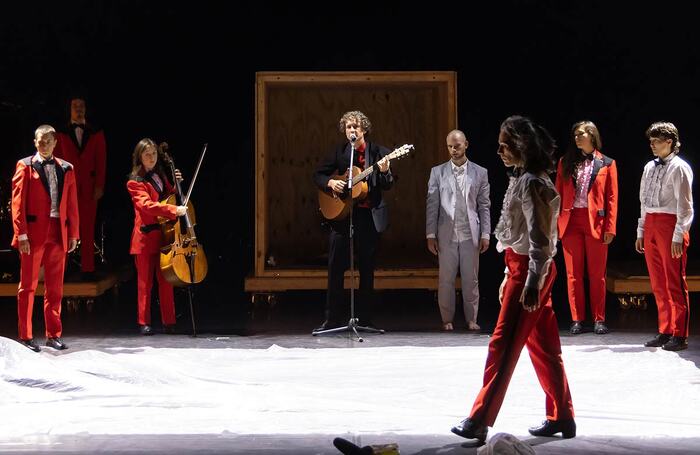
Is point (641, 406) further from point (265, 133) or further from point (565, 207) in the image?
point (265, 133)

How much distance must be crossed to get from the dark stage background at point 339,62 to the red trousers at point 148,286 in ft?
5.71

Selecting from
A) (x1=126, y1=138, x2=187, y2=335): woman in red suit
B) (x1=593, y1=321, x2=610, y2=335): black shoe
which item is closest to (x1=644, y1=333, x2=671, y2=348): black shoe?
(x1=593, y1=321, x2=610, y2=335): black shoe

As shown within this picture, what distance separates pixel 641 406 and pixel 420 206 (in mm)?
4545

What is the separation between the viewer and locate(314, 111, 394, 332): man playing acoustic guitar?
289 inches

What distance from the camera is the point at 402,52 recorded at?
933 cm

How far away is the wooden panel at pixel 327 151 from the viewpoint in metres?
9.49

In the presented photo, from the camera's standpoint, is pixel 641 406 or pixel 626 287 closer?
pixel 641 406

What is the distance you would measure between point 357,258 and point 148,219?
1.38m

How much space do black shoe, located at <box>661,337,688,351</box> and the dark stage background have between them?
105 inches

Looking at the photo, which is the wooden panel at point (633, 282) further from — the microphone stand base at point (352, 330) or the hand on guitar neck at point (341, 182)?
the hand on guitar neck at point (341, 182)

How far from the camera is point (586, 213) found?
7332mm

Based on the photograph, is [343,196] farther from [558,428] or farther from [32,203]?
[558,428]

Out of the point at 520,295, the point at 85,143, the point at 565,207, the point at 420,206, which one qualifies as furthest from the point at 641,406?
the point at 85,143

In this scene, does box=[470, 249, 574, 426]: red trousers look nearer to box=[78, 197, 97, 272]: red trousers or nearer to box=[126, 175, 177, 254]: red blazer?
box=[126, 175, 177, 254]: red blazer
